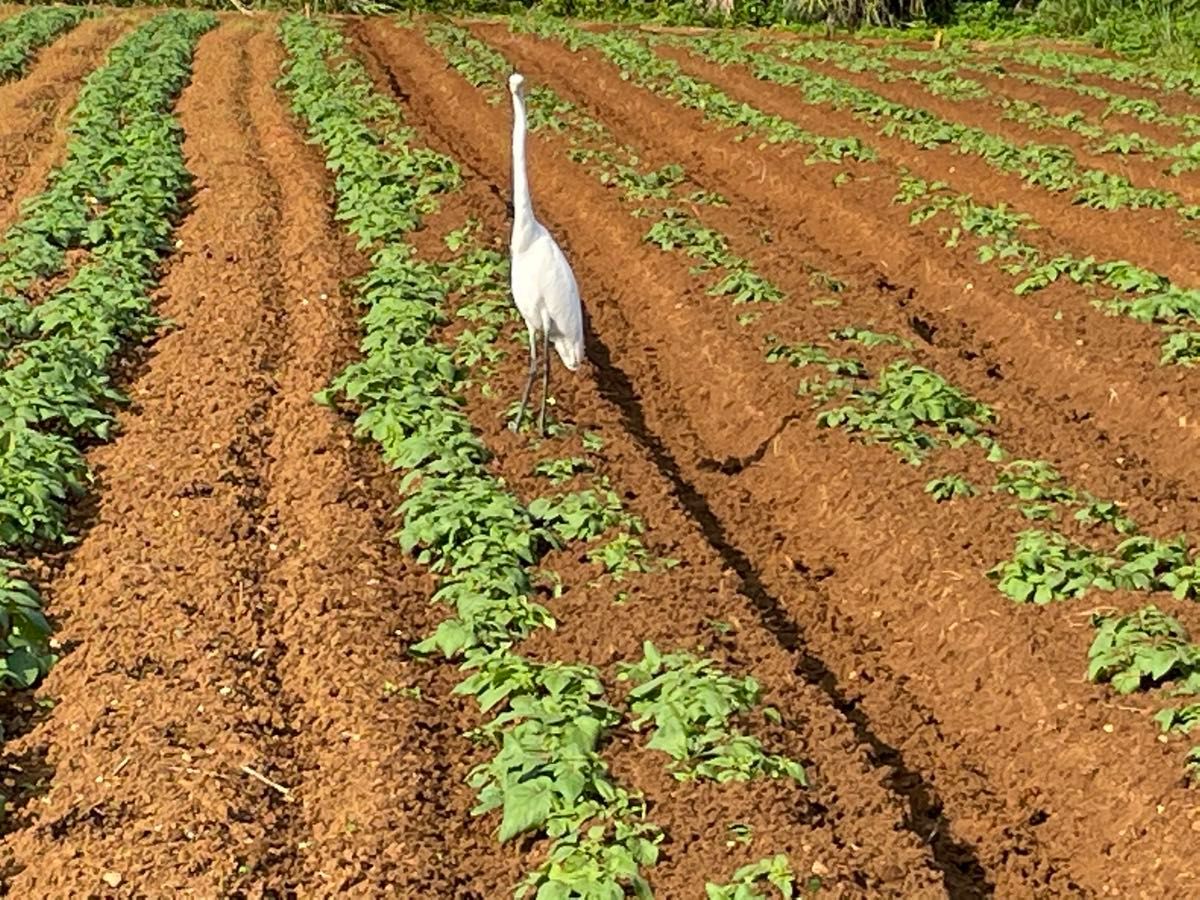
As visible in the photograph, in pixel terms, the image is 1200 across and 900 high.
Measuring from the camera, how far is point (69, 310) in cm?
1029

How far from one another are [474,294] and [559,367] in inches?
54.8

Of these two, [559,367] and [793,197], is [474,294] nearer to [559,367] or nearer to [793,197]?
[559,367]

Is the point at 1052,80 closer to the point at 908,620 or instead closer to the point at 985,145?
the point at 985,145

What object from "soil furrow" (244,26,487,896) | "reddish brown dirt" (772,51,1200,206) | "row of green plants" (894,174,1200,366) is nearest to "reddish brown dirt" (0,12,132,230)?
"soil furrow" (244,26,487,896)

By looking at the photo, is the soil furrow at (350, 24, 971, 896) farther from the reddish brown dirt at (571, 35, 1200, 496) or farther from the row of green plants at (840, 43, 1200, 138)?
the row of green plants at (840, 43, 1200, 138)

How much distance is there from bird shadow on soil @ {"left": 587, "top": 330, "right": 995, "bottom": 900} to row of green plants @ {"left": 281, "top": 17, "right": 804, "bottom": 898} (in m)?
0.73

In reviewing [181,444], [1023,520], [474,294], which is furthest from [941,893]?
[474,294]

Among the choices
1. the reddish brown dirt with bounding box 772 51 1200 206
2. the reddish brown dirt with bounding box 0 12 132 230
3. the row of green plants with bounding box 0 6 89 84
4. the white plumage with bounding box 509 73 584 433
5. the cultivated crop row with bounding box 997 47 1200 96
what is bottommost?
the cultivated crop row with bounding box 997 47 1200 96

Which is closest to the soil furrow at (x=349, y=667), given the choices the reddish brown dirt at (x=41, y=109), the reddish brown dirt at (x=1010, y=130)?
the reddish brown dirt at (x=41, y=109)

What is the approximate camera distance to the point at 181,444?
28.1 feet

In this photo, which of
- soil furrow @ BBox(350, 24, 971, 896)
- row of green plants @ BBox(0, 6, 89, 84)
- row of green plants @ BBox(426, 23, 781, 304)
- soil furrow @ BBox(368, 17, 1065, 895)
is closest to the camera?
soil furrow @ BBox(350, 24, 971, 896)

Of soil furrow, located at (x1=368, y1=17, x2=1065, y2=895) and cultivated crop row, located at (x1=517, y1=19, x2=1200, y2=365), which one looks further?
cultivated crop row, located at (x1=517, y1=19, x2=1200, y2=365)

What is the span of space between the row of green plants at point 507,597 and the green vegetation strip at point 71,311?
162cm

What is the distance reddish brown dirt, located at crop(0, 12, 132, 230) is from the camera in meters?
15.3
